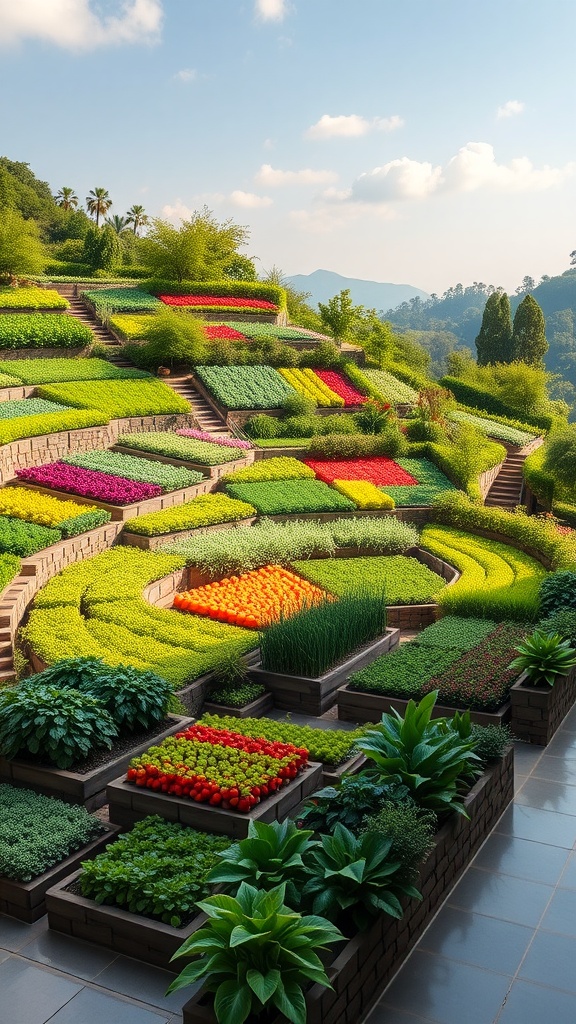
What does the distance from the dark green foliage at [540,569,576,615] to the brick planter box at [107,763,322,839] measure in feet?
18.2

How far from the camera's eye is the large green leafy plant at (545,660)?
29.6ft

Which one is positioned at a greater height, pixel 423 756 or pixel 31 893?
pixel 423 756

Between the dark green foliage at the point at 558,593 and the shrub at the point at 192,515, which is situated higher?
the dark green foliage at the point at 558,593

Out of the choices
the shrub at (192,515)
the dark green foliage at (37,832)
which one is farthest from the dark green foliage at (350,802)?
the shrub at (192,515)

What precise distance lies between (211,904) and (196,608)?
8.05 meters

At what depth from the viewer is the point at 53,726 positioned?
24.8ft

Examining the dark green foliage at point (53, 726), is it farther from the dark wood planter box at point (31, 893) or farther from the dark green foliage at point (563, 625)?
the dark green foliage at point (563, 625)

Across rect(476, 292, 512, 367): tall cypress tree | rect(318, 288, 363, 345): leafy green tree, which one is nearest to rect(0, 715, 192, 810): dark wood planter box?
rect(318, 288, 363, 345): leafy green tree

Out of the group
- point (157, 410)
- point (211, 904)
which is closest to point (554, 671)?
point (211, 904)

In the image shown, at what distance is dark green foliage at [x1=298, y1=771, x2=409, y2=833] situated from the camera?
5922mm

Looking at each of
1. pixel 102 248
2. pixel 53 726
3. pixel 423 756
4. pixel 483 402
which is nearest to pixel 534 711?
pixel 423 756

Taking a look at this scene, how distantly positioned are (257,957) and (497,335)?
140 feet

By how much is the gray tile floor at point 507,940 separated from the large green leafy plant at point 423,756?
65 centimetres

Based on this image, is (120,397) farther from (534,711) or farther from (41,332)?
(534,711)
